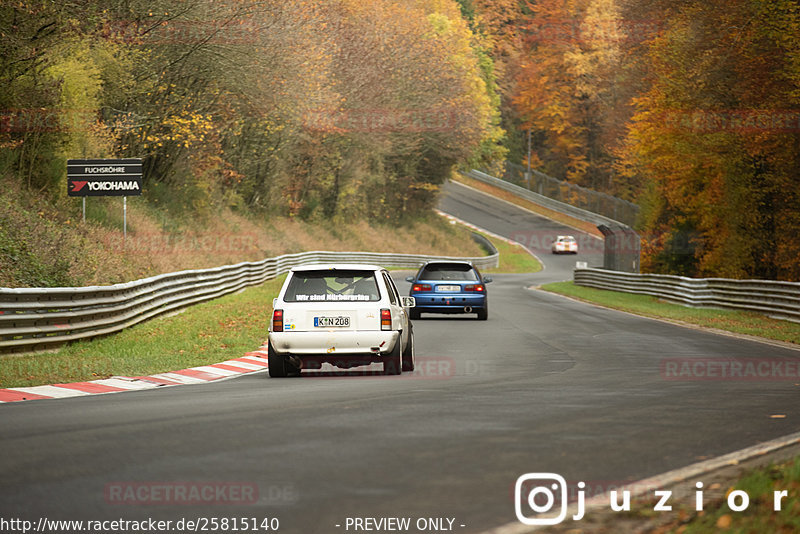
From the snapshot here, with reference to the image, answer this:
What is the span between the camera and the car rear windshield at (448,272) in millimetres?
25562

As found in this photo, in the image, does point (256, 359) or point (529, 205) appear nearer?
point (256, 359)

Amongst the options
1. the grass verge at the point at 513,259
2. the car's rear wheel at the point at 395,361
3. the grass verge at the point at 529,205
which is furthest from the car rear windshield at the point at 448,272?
the grass verge at the point at 529,205

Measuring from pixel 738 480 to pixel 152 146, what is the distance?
35.2m

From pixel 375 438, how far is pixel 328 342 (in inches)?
223

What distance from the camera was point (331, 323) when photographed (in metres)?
13.3

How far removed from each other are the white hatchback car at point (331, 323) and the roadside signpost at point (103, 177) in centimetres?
1311

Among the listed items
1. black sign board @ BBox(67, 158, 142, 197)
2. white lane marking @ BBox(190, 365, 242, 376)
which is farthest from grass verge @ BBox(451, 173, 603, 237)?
white lane marking @ BBox(190, 365, 242, 376)

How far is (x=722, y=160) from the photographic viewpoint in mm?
34062

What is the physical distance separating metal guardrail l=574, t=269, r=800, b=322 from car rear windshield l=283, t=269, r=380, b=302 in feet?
50.8

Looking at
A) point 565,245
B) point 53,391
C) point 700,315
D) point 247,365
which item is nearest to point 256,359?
point 247,365

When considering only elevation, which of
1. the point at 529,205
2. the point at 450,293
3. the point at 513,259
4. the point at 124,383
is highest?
the point at 529,205

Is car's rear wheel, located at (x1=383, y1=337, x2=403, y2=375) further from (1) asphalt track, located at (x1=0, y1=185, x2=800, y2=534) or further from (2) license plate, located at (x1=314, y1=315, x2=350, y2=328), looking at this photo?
(2) license plate, located at (x1=314, y1=315, x2=350, y2=328)

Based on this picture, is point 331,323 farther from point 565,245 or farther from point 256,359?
point 565,245

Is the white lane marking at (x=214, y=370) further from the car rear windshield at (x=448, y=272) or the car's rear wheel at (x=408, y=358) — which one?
the car rear windshield at (x=448, y=272)
